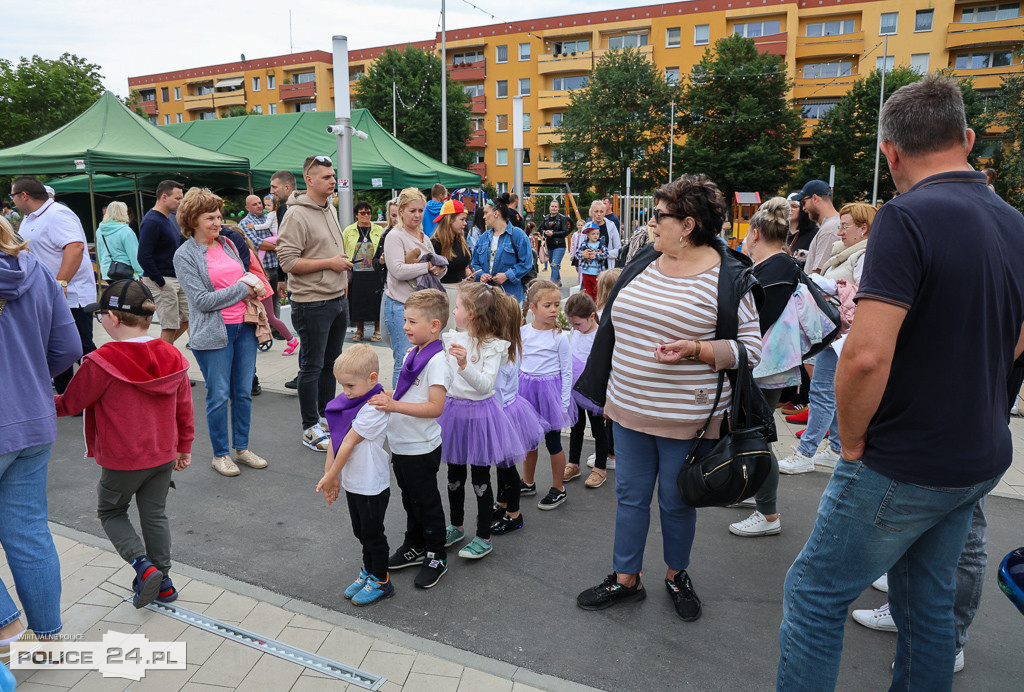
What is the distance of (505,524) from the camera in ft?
13.4

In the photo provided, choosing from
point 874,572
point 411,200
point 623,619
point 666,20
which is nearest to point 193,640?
point 623,619

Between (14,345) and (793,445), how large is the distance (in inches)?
208

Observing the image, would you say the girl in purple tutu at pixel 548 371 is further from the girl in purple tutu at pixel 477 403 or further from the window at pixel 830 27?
the window at pixel 830 27

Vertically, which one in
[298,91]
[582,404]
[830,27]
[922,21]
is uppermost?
[830,27]

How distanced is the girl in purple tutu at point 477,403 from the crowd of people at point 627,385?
1cm

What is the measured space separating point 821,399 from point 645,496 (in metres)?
2.34

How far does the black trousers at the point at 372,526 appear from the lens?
3207 mm

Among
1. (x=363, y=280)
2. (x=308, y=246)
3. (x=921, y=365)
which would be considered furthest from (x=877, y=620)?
(x=363, y=280)

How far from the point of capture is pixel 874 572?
2.10 metres

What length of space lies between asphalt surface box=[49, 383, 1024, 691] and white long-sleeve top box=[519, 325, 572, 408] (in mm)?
877

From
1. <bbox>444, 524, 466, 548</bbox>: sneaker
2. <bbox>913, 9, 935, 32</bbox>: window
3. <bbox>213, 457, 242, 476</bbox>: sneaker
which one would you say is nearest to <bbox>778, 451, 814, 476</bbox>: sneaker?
<bbox>444, 524, 466, 548</bbox>: sneaker

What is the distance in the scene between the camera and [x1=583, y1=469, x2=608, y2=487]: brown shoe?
480 cm

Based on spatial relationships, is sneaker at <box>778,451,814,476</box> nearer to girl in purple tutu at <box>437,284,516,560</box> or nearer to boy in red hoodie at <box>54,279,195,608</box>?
girl in purple tutu at <box>437,284,516,560</box>

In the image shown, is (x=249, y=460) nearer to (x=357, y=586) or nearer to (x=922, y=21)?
(x=357, y=586)
